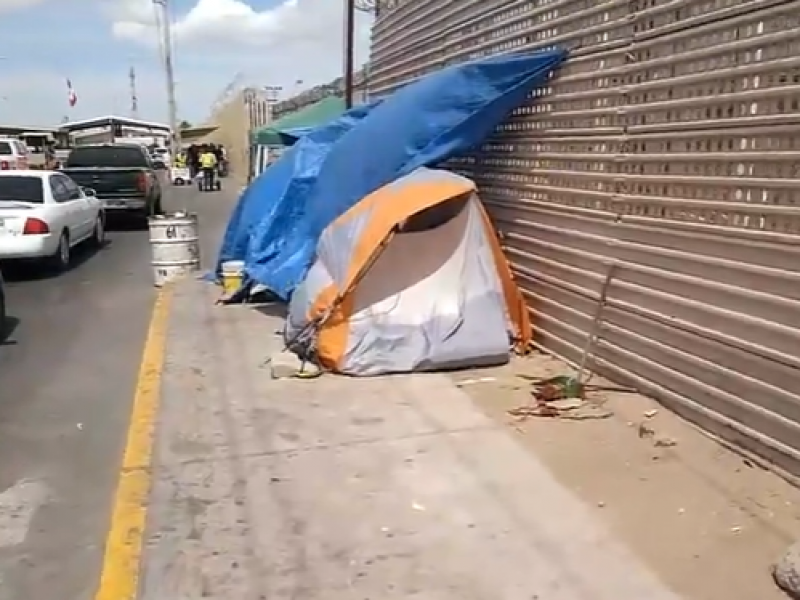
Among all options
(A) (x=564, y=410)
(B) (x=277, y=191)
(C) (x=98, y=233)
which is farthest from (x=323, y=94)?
(A) (x=564, y=410)

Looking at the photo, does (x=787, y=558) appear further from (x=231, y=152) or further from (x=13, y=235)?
(x=231, y=152)

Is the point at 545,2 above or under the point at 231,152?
above

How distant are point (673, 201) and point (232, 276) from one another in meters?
6.51

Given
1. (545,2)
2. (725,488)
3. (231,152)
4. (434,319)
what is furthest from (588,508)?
(231,152)

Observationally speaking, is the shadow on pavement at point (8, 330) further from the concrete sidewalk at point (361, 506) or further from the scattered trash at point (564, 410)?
the scattered trash at point (564, 410)

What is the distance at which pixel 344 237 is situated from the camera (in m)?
7.73

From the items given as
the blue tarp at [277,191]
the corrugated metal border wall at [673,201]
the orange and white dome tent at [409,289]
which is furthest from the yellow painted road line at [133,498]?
the corrugated metal border wall at [673,201]

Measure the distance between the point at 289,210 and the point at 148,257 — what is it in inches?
274

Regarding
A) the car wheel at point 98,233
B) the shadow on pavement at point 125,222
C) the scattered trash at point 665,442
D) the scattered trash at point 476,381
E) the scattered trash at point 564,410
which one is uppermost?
the scattered trash at point 665,442

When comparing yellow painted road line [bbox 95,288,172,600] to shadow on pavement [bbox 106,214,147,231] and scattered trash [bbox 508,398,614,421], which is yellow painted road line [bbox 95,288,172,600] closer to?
scattered trash [bbox 508,398,614,421]

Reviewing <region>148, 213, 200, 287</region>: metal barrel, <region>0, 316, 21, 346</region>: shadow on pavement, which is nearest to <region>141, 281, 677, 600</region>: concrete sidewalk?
<region>0, 316, 21, 346</region>: shadow on pavement

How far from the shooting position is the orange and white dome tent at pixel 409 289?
24.2 ft

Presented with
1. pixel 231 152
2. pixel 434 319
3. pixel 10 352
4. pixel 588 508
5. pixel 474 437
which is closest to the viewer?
pixel 588 508

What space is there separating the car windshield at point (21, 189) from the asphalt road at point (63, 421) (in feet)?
5.71
